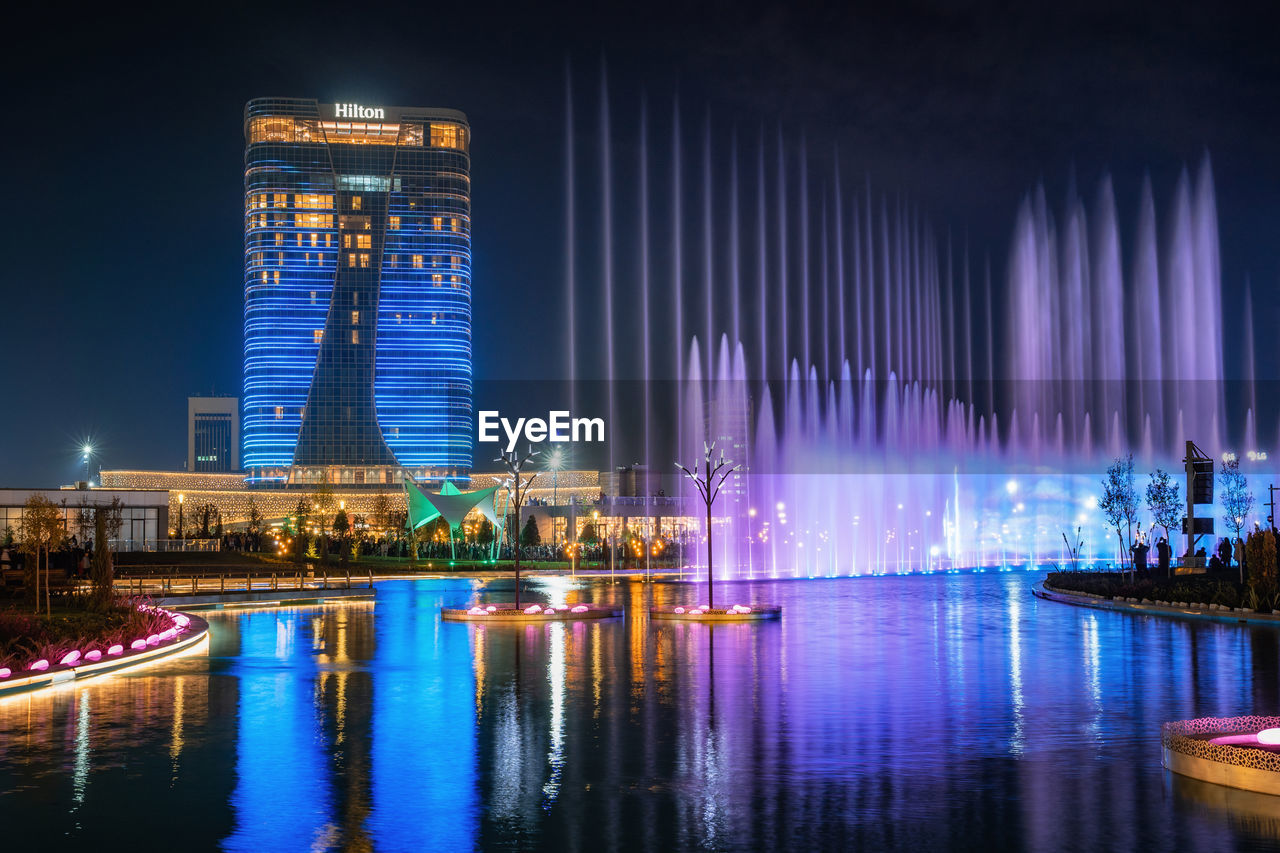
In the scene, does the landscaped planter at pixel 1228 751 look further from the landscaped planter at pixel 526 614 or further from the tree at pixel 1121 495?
the tree at pixel 1121 495

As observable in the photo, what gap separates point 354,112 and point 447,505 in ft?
367

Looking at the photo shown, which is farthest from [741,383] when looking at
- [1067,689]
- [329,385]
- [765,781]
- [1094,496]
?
[329,385]

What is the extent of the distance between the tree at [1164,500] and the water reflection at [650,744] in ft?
117

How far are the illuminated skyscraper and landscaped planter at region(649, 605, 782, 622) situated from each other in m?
136

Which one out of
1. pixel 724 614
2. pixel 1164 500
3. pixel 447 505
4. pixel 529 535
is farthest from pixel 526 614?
pixel 529 535

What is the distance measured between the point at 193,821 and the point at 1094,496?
75230 mm

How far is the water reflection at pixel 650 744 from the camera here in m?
9.60

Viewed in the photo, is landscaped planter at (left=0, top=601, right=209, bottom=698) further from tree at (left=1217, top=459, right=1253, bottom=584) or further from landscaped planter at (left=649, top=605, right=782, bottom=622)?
tree at (left=1217, top=459, right=1253, bottom=584)

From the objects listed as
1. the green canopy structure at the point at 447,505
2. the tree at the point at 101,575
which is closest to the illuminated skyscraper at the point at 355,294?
the green canopy structure at the point at 447,505

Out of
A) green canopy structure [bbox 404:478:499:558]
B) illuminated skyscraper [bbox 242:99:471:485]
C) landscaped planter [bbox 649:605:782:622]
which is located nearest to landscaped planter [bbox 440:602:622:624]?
landscaped planter [bbox 649:605:782:622]

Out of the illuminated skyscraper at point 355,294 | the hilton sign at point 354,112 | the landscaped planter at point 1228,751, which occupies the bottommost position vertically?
the landscaped planter at point 1228,751

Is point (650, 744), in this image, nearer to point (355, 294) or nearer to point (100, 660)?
point (100, 660)

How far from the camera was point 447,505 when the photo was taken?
270 feet

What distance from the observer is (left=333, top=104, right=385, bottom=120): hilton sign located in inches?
6978
